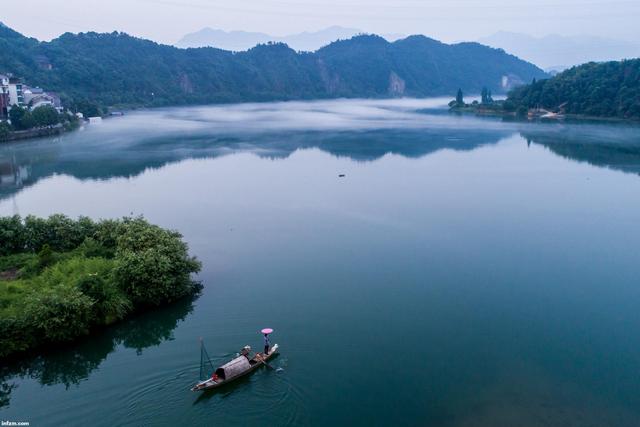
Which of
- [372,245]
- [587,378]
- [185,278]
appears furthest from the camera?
[372,245]

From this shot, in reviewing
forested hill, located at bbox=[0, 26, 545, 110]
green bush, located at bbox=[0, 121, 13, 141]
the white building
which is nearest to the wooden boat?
green bush, located at bbox=[0, 121, 13, 141]

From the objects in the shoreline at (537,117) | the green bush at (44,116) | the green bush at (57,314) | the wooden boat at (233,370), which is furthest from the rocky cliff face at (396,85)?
the wooden boat at (233,370)

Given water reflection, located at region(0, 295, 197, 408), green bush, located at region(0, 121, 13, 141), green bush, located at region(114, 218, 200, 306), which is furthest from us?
green bush, located at region(0, 121, 13, 141)

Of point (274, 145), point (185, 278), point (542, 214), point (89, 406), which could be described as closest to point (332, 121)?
point (274, 145)

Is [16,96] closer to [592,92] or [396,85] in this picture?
[592,92]

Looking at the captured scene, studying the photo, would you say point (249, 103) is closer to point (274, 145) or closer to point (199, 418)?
point (274, 145)

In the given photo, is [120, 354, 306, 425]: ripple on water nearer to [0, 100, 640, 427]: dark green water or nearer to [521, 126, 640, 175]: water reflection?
[0, 100, 640, 427]: dark green water

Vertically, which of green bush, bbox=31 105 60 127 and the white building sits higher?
the white building
